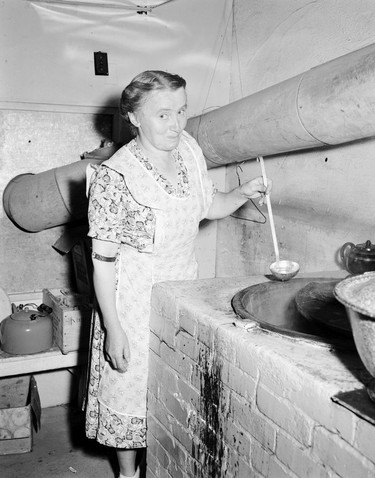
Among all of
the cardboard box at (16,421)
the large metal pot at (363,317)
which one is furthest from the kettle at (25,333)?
the large metal pot at (363,317)

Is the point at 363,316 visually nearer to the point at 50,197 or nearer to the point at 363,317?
the point at 363,317

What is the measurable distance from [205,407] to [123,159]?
103 centimetres

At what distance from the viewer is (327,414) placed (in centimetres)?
123

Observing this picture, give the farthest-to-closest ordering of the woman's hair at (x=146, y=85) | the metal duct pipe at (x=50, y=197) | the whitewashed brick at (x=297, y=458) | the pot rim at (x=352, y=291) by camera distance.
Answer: the metal duct pipe at (x=50, y=197), the woman's hair at (x=146, y=85), the whitewashed brick at (x=297, y=458), the pot rim at (x=352, y=291)

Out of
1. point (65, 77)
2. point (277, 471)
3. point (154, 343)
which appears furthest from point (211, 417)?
point (65, 77)

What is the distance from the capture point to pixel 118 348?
2.19 meters

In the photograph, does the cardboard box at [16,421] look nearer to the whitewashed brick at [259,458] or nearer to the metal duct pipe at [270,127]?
the metal duct pipe at [270,127]

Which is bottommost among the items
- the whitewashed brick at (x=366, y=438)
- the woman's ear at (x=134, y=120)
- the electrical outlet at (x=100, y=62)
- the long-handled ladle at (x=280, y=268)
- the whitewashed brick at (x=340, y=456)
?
the whitewashed brick at (x=340, y=456)

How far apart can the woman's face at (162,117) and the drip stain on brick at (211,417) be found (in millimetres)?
905

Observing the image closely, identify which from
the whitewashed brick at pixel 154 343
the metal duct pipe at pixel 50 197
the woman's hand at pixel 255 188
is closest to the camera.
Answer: the whitewashed brick at pixel 154 343

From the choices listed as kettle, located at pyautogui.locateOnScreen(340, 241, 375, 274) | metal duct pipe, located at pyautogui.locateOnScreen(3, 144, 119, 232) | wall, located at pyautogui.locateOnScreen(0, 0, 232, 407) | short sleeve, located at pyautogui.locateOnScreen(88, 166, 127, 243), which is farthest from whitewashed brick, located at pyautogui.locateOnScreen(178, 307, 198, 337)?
wall, located at pyautogui.locateOnScreen(0, 0, 232, 407)

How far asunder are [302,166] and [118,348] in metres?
1.69

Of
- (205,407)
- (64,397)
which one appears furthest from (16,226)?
(205,407)

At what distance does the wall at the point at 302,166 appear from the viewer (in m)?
2.75
